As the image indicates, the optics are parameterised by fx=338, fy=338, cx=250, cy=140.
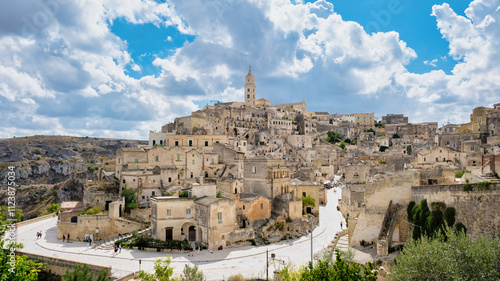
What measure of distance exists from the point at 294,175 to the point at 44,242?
3639cm

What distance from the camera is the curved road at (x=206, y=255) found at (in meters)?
26.4

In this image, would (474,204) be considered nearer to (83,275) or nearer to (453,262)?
(453,262)

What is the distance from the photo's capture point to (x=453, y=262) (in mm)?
12422

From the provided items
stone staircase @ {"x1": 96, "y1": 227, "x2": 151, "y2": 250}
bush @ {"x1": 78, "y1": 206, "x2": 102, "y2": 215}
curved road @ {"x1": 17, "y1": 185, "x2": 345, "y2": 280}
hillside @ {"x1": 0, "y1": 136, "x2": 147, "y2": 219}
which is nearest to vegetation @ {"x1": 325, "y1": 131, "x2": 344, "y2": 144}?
hillside @ {"x1": 0, "y1": 136, "x2": 147, "y2": 219}

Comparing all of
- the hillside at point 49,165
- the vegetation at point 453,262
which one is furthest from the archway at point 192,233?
the hillside at point 49,165

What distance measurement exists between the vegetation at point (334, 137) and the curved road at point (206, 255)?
222 feet

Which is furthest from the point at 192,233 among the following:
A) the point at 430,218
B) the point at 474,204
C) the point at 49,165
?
the point at 49,165

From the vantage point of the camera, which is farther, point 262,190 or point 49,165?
point 49,165

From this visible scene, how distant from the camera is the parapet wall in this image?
16.0 metres

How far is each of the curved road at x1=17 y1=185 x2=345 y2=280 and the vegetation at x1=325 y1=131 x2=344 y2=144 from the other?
6766cm

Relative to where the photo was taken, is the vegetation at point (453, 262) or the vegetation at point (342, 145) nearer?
the vegetation at point (453, 262)

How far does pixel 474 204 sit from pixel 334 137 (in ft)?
289

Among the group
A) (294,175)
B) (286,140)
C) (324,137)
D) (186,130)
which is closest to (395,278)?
(294,175)

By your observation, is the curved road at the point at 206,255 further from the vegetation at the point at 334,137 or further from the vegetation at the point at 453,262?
the vegetation at the point at 334,137
